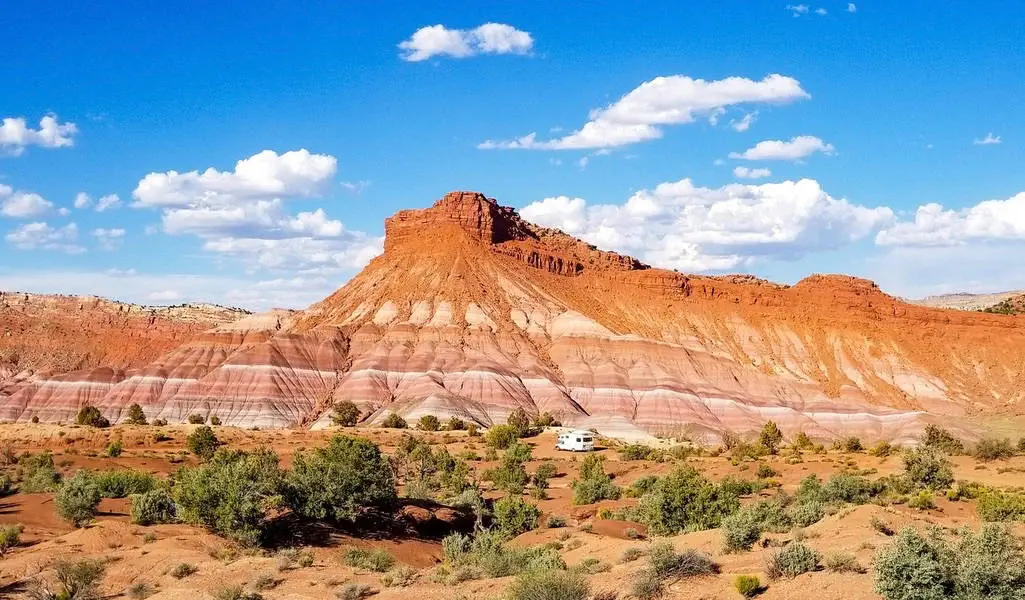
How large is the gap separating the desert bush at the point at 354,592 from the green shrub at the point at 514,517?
1377cm

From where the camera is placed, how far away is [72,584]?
23.8 metres

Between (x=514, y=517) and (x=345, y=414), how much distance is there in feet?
201

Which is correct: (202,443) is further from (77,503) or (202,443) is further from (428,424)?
(77,503)

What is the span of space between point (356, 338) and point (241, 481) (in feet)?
293

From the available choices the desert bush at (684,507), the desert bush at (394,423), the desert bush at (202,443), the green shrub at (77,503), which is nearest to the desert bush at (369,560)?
the green shrub at (77,503)

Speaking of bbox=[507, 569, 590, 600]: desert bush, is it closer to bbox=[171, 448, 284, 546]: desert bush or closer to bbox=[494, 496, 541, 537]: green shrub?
bbox=[171, 448, 284, 546]: desert bush

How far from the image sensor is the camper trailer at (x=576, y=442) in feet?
243

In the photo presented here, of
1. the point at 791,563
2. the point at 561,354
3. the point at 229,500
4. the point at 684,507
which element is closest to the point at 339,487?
the point at 229,500

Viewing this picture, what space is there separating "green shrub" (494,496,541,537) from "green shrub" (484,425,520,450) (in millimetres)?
35461

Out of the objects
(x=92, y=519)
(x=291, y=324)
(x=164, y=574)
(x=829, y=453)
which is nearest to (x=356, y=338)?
(x=291, y=324)

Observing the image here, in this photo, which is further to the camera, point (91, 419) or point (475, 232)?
point (475, 232)

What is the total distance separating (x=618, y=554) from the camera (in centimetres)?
2642

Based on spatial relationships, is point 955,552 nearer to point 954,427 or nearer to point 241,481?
point 241,481

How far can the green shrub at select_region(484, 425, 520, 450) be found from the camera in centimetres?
7606
